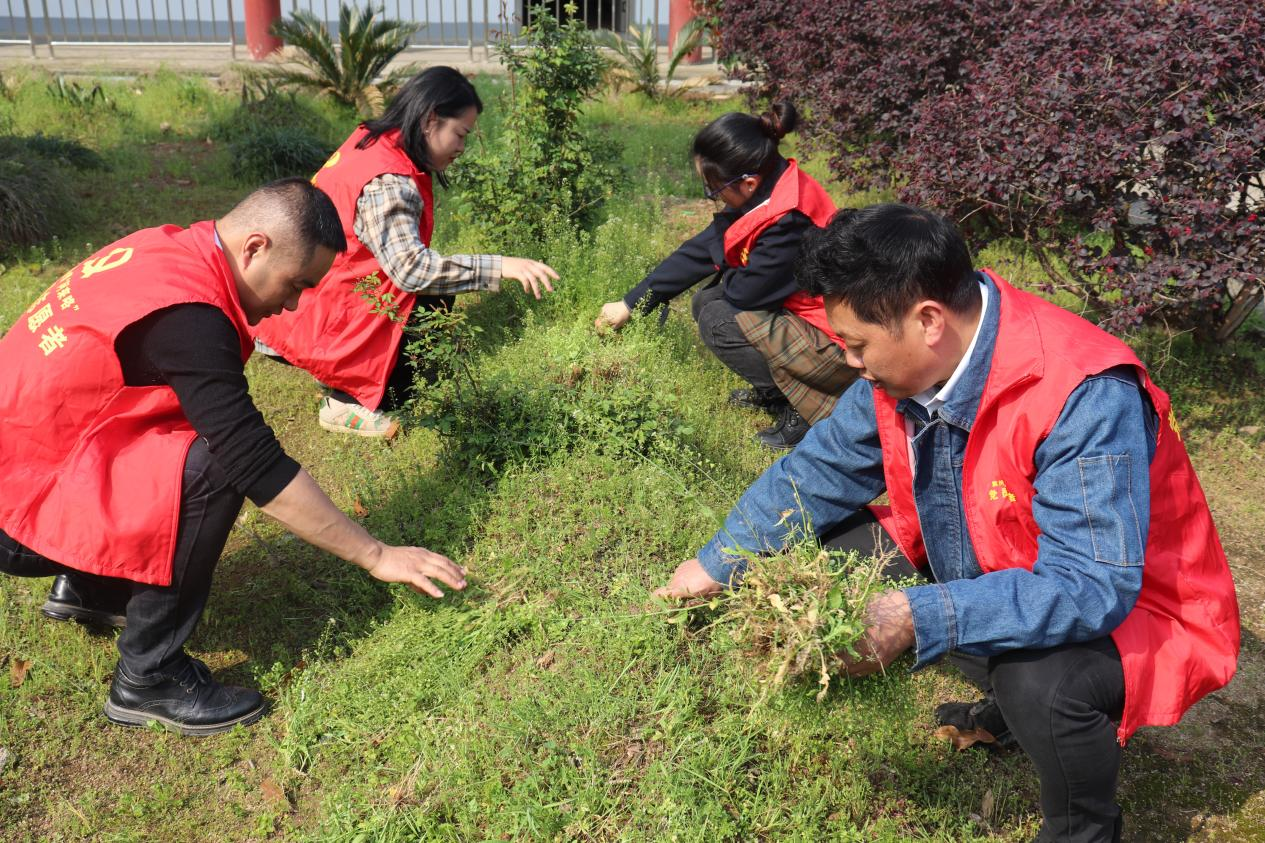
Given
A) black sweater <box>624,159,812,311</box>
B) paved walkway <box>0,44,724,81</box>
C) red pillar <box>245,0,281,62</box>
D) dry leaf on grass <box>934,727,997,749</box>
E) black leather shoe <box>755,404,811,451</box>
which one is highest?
red pillar <box>245,0,281,62</box>

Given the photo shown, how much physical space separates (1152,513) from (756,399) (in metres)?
2.50

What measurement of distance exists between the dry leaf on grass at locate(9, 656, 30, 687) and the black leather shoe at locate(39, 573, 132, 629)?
148 millimetres

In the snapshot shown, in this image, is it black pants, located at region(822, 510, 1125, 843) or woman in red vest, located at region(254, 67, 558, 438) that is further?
woman in red vest, located at region(254, 67, 558, 438)

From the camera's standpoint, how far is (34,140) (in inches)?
274

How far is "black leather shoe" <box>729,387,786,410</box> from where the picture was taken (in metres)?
4.41

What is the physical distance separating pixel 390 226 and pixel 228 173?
406 cm

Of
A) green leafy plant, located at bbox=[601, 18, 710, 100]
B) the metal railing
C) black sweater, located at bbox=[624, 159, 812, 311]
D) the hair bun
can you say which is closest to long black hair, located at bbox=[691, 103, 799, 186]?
the hair bun

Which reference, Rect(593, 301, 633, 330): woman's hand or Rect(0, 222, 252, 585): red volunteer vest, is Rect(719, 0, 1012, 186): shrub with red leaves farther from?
Rect(0, 222, 252, 585): red volunteer vest

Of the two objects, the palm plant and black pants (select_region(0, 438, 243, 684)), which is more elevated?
the palm plant

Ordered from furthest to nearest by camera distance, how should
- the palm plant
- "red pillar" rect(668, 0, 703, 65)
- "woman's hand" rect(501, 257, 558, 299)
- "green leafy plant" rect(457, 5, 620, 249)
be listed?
"red pillar" rect(668, 0, 703, 65) → the palm plant → "green leafy plant" rect(457, 5, 620, 249) → "woman's hand" rect(501, 257, 558, 299)

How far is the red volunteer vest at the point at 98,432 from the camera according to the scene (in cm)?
249

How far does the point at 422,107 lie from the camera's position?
13.1ft

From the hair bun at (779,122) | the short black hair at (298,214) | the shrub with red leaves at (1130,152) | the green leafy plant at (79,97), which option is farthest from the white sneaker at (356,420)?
the green leafy plant at (79,97)

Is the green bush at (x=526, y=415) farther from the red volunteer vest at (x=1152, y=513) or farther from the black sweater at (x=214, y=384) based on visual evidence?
the red volunteer vest at (x=1152, y=513)
